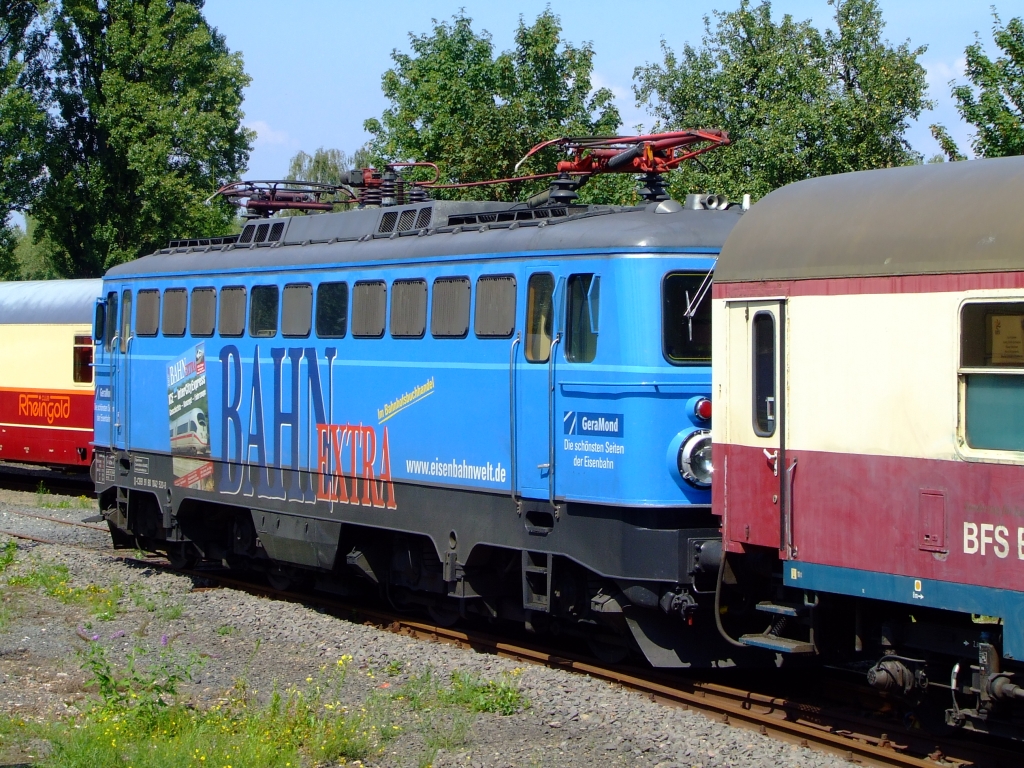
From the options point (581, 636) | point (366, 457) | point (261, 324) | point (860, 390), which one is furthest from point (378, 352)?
point (860, 390)

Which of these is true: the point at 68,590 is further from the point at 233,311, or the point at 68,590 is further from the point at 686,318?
the point at 686,318

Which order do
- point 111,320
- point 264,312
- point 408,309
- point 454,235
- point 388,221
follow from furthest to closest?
point 111,320, point 264,312, point 388,221, point 408,309, point 454,235

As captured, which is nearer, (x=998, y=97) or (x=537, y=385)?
(x=537, y=385)

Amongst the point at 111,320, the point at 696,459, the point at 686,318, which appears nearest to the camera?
the point at 696,459

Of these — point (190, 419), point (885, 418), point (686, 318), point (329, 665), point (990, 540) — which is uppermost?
point (686, 318)

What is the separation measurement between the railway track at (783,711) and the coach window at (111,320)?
17.8ft

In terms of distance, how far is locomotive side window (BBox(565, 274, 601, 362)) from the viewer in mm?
9406

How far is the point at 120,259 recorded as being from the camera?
37.8 m

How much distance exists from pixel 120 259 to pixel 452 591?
97.1ft

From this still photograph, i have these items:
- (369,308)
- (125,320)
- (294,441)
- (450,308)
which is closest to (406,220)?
(369,308)

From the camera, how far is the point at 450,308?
34.7 feet

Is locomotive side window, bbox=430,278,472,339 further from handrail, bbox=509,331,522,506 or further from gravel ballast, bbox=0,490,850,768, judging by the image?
gravel ballast, bbox=0,490,850,768

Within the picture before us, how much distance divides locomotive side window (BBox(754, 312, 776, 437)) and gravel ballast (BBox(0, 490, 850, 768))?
1.98 m

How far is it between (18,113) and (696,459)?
102 ft
